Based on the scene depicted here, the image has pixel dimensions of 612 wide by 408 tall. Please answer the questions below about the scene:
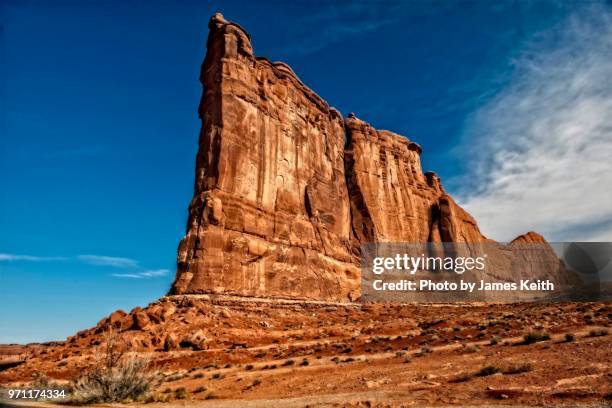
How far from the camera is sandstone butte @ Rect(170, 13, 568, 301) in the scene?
36.7 metres

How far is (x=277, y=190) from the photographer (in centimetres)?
4497

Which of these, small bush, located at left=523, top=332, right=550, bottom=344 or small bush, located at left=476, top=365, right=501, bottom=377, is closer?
small bush, located at left=476, top=365, right=501, bottom=377

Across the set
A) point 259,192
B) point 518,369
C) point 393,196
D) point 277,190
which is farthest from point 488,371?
point 393,196

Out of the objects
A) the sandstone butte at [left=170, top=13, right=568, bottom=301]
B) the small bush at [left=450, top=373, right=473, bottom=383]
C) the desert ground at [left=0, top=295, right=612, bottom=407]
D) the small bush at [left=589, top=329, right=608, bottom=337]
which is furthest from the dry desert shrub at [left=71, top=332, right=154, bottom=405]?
the sandstone butte at [left=170, top=13, right=568, bottom=301]

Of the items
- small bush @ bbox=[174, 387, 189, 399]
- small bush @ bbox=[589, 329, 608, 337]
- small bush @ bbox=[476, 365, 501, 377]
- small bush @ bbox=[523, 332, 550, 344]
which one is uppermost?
small bush @ bbox=[589, 329, 608, 337]

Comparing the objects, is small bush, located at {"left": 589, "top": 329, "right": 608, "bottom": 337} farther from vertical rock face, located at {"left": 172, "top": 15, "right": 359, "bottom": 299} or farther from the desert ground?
vertical rock face, located at {"left": 172, "top": 15, "right": 359, "bottom": 299}

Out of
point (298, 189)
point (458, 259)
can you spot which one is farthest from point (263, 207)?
point (458, 259)

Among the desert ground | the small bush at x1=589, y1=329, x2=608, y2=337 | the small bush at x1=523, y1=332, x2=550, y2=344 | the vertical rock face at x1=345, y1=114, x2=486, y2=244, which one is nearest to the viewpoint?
the desert ground

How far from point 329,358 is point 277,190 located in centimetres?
2639

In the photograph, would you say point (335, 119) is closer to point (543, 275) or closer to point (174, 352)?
point (174, 352)

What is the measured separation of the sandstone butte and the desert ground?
3976 mm

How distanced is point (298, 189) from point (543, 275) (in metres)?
58.5

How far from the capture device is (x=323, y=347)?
2442 centimetres

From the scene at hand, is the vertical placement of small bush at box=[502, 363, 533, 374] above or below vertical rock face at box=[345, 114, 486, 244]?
below
